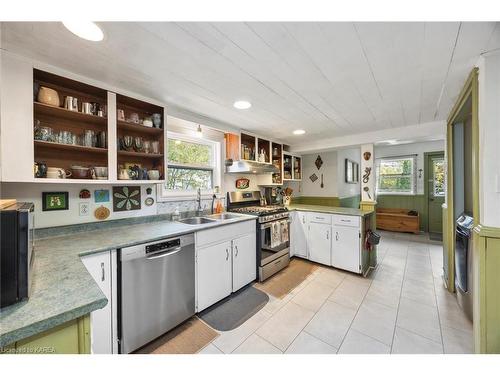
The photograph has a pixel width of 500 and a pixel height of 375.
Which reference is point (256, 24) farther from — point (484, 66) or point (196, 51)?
point (484, 66)

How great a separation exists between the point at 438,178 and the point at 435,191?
31 cm

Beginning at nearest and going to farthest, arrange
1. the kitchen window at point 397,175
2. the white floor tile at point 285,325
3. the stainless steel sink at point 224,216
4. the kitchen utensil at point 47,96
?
the kitchen utensil at point 47,96 < the white floor tile at point 285,325 < the stainless steel sink at point 224,216 < the kitchen window at point 397,175

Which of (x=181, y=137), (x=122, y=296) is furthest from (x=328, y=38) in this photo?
(x=122, y=296)

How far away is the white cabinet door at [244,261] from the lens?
2.29 metres

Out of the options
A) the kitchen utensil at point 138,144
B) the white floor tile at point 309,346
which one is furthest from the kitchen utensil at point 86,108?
the white floor tile at point 309,346

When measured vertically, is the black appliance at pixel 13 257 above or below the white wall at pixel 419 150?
below

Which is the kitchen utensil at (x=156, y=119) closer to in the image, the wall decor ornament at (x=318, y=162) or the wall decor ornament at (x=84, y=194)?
the wall decor ornament at (x=84, y=194)

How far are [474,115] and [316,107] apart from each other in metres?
1.24

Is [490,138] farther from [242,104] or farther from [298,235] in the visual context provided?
[298,235]

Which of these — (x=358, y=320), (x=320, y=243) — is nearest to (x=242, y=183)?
(x=320, y=243)

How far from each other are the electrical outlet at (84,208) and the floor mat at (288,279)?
1956 mm

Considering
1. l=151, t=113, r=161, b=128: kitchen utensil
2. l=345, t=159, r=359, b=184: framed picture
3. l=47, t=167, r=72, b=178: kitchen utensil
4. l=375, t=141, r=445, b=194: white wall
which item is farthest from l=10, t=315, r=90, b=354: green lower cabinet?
l=375, t=141, r=445, b=194: white wall

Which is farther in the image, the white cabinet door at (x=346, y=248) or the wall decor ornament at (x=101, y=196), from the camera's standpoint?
the white cabinet door at (x=346, y=248)

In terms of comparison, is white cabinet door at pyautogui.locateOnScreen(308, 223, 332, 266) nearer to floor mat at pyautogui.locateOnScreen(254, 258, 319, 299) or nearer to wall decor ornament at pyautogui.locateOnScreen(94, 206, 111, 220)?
floor mat at pyautogui.locateOnScreen(254, 258, 319, 299)
